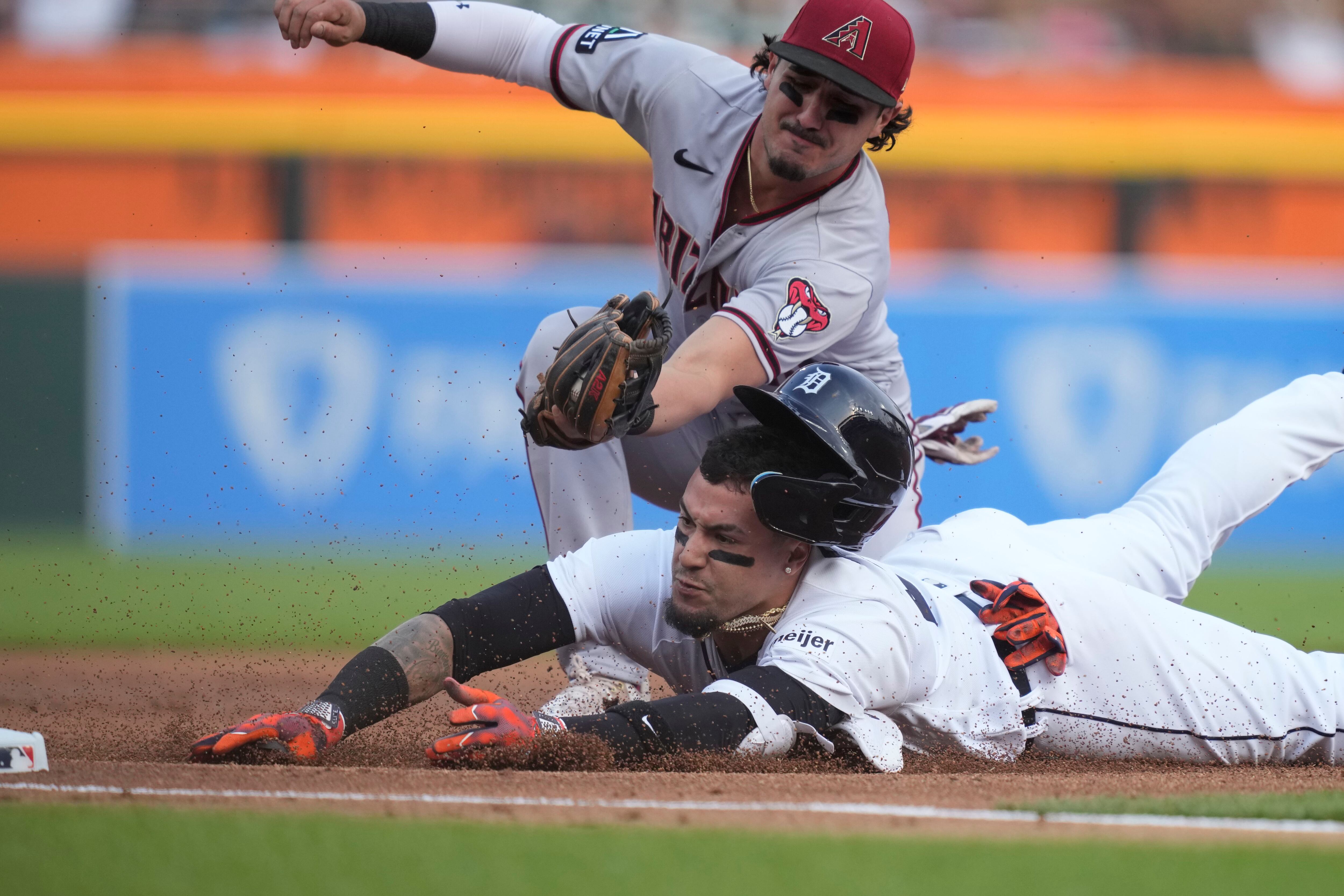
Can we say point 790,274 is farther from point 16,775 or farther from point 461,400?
point 461,400

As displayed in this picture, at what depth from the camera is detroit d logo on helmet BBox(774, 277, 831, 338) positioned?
3.42 metres

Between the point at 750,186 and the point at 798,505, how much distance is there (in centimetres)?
111

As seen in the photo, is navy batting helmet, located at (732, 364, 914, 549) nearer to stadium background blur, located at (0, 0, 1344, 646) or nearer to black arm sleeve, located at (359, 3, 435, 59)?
black arm sleeve, located at (359, 3, 435, 59)

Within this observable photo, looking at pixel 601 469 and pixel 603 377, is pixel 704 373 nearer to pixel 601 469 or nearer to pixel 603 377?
pixel 603 377

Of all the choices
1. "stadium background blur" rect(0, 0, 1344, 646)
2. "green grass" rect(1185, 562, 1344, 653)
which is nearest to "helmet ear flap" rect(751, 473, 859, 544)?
"green grass" rect(1185, 562, 1344, 653)

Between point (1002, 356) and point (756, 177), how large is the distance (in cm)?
571

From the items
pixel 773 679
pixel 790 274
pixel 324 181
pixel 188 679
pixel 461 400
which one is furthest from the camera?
pixel 324 181

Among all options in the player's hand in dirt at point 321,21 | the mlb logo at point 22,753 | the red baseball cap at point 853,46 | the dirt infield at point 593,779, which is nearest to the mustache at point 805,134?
the red baseball cap at point 853,46

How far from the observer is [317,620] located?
7043 mm

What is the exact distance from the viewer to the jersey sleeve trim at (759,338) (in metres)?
3.38

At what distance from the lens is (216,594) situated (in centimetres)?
780

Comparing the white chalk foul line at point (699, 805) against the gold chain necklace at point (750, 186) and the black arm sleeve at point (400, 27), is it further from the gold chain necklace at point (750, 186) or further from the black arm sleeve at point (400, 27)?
the black arm sleeve at point (400, 27)

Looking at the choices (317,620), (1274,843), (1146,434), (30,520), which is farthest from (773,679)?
(30,520)

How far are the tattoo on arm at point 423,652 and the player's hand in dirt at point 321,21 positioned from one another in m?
1.43
